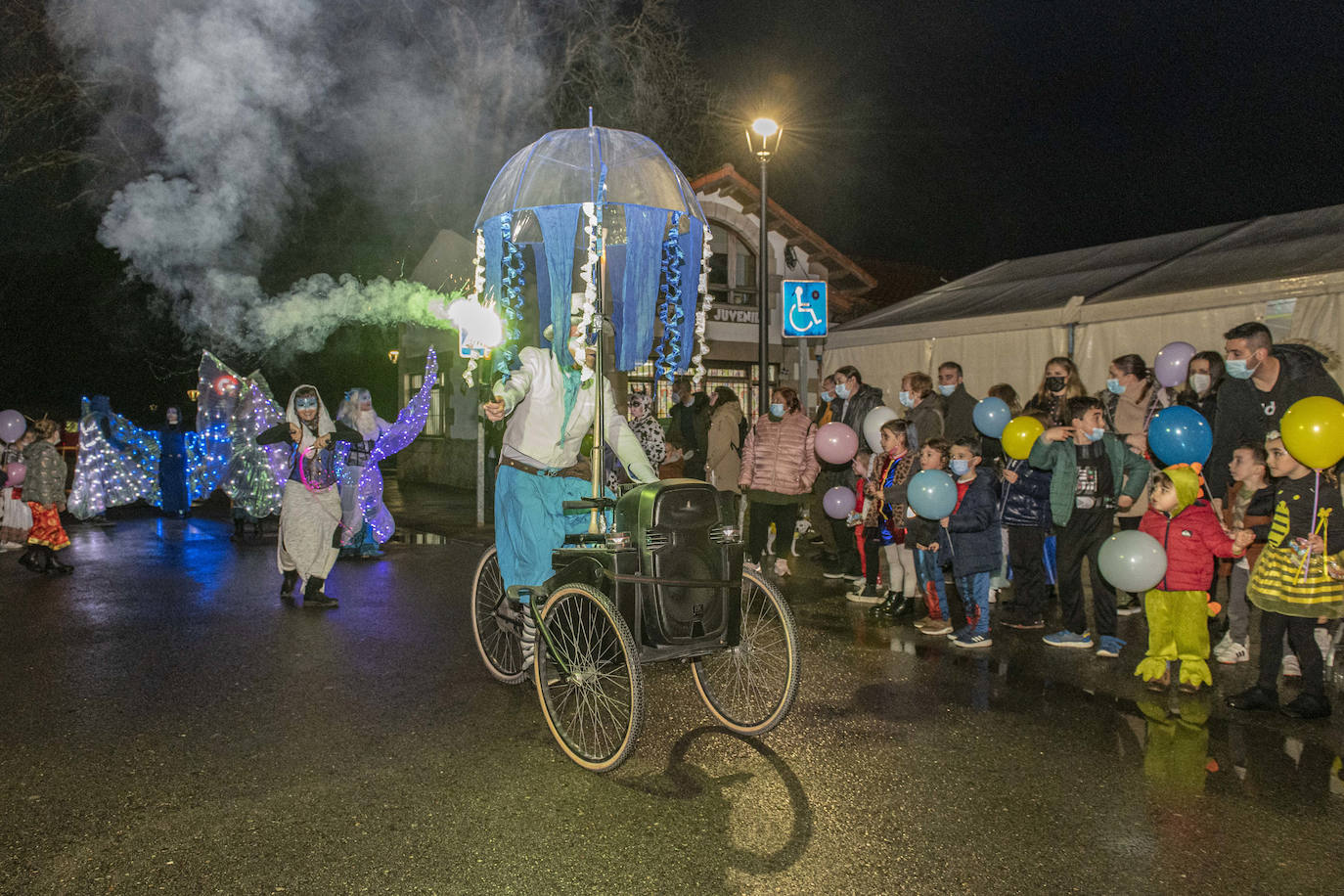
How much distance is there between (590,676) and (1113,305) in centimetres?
796

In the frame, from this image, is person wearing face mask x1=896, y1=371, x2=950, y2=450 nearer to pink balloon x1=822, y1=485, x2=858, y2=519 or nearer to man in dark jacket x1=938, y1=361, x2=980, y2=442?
man in dark jacket x1=938, y1=361, x2=980, y2=442

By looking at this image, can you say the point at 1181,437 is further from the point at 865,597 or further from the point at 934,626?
the point at 865,597

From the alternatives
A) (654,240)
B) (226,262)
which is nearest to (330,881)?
(654,240)

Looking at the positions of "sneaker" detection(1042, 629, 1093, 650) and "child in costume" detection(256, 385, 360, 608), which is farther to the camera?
"child in costume" detection(256, 385, 360, 608)

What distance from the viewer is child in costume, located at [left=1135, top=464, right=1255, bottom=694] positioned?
217 inches

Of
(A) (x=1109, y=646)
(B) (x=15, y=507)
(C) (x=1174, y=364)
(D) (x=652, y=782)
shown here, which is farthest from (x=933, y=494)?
(B) (x=15, y=507)

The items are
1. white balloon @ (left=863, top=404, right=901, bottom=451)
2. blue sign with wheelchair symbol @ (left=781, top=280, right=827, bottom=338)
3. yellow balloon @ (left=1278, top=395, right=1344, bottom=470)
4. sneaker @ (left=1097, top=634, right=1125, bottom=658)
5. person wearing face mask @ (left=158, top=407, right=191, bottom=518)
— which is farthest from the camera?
person wearing face mask @ (left=158, top=407, right=191, bottom=518)

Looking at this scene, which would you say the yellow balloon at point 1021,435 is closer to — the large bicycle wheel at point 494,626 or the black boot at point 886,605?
the black boot at point 886,605

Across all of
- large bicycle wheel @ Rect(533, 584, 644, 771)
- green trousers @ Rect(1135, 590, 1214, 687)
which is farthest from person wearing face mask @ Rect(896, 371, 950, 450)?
large bicycle wheel @ Rect(533, 584, 644, 771)

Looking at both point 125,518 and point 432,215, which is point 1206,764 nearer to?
point 125,518

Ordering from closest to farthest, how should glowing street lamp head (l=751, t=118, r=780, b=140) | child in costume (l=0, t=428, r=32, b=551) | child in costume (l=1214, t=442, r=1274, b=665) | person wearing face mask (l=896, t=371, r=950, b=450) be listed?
child in costume (l=1214, t=442, r=1274, b=665) → person wearing face mask (l=896, t=371, r=950, b=450) → child in costume (l=0, t=428, r=32, b=551) → glowing street lamp head (l=751, t=118, r=780, b=140)

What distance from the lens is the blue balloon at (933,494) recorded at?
6.76 metres

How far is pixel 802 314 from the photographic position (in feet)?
36.8

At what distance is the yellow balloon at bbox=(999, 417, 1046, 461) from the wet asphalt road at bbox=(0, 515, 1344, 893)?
4.66ft
